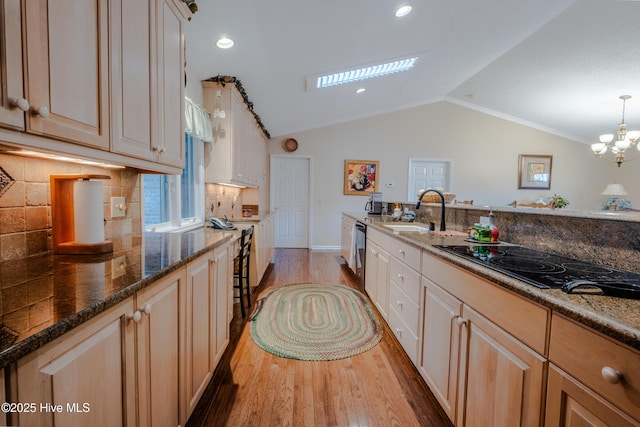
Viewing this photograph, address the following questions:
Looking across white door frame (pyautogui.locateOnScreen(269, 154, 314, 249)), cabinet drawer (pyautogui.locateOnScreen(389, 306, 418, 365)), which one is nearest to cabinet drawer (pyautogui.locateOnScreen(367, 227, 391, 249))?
cabinet drawer (pyautogui.locateOnScreen(389, 306, 418, 365))

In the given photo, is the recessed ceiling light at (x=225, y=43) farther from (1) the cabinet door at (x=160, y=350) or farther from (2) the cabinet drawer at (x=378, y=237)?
(2) the cabinet drawer at (x=378, y=237)

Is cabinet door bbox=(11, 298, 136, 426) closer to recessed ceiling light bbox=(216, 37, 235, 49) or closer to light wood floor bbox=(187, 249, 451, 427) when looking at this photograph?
light wood floor bbox=(187, 249, 451, 427)

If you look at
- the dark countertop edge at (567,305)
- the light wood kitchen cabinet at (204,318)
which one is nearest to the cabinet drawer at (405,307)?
the dark countertop edge at (567,305)

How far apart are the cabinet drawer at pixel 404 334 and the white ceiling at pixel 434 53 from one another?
2.37m

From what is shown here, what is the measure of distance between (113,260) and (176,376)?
0.53 meters

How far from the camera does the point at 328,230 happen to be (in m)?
6.12

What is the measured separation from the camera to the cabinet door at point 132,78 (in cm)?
110

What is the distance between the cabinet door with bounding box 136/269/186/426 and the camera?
880 millimetres

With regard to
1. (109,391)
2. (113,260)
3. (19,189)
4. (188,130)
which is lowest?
(109,391)

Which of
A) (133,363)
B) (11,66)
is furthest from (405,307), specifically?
(11,66)

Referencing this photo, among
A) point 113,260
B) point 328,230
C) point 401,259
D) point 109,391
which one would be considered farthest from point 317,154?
point 109,391

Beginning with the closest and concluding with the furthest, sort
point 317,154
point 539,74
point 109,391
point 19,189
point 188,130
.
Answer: point 109,391, point 19,189, point 188,130, point 539,74, point 317,154

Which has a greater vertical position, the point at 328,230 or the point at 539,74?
the point at 539,74

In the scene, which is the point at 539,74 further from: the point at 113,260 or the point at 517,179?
the point at 113,260
